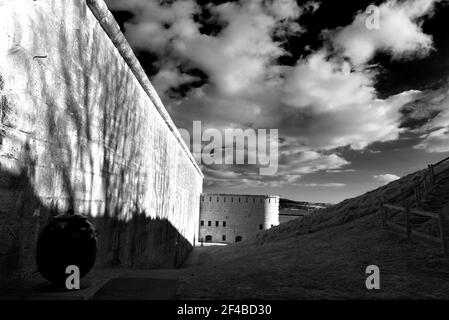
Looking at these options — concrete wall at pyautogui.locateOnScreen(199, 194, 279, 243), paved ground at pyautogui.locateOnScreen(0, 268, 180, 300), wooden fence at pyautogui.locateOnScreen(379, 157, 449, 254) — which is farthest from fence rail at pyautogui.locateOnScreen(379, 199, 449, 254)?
concrete wall at pyautogui.locateOnScreen(199, 194, 279, 243)

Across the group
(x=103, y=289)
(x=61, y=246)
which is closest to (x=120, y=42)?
(x=61, y=246)

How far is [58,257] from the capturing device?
311 cm

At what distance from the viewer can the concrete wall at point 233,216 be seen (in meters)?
38.2

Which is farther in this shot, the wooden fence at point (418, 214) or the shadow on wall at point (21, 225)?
the wooden fence at point (418, 214)

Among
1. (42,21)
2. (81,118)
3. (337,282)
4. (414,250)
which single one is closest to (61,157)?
(81,118)

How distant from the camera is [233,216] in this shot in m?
38.8

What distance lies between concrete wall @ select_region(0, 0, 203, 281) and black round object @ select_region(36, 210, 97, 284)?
17.9 inches

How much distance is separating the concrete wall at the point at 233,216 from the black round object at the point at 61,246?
35900 millimetres

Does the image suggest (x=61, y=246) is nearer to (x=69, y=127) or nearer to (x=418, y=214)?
(x=69, y=127)

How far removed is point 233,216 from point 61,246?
36.4 metres

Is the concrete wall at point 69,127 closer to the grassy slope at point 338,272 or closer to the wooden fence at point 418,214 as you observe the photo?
the grassy slope at point 338,272

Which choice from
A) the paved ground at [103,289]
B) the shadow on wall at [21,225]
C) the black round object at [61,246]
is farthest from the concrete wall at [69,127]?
the black round object at [61,246]
